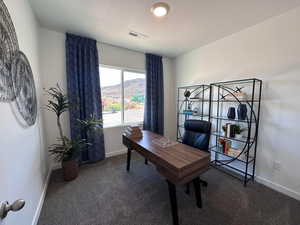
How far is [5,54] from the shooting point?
1.01 m

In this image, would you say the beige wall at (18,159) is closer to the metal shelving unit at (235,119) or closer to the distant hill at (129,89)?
the distant hill at (129,89)

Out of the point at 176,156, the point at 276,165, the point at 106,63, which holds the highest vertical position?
the point at 106,63

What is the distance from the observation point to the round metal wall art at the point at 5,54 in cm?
95

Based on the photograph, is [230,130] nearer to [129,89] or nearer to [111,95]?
[129,89]

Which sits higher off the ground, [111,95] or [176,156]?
[111,95]

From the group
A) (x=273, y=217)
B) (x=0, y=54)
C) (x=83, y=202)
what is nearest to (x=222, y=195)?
(x=273, y=217)

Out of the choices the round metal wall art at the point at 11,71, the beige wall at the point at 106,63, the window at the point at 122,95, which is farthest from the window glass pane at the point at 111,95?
the round metal wall art at the point at 11,71

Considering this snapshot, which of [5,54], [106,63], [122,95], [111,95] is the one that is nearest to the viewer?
[5,54]

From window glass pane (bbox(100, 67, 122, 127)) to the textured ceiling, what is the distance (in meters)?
0.72

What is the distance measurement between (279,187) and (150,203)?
6.46 ft

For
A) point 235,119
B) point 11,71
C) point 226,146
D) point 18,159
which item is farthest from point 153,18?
point 226,146

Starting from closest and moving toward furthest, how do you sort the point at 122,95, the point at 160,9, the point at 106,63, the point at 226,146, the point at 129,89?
the point at 160,9 < the point at 226,146 < the point at 106,63 < the point at 122,95 < the point at 129,89

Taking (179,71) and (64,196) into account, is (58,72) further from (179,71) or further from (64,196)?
(179,71)

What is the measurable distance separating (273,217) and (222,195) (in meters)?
0.54
